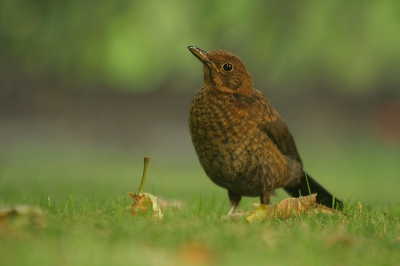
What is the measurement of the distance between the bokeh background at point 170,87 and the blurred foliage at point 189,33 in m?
0.03

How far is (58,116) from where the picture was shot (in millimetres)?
17656

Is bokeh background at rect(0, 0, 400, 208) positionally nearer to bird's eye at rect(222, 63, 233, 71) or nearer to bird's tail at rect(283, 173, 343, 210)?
bird's tail at rect(283, 173, 343, 210)

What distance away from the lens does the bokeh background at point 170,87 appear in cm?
1085

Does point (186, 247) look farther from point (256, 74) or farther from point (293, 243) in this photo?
point (256, 74)

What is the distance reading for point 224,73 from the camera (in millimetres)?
5215

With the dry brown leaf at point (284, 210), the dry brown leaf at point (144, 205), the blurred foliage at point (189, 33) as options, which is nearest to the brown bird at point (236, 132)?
the dry brown leaf at point (284, 210)

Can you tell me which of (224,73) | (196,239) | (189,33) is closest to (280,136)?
(224,73)

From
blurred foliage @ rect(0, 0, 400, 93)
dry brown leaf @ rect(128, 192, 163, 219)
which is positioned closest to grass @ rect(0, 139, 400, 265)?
dry brown leaf @ rect(128, 192, 163, 219)

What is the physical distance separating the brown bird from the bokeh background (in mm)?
1817

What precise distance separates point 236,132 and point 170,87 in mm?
13730

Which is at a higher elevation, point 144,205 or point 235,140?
point 235,140

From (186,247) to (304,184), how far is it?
2.97 m

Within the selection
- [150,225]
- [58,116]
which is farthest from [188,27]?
[150,225]

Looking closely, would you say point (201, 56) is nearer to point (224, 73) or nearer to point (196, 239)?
point (224, 73)
